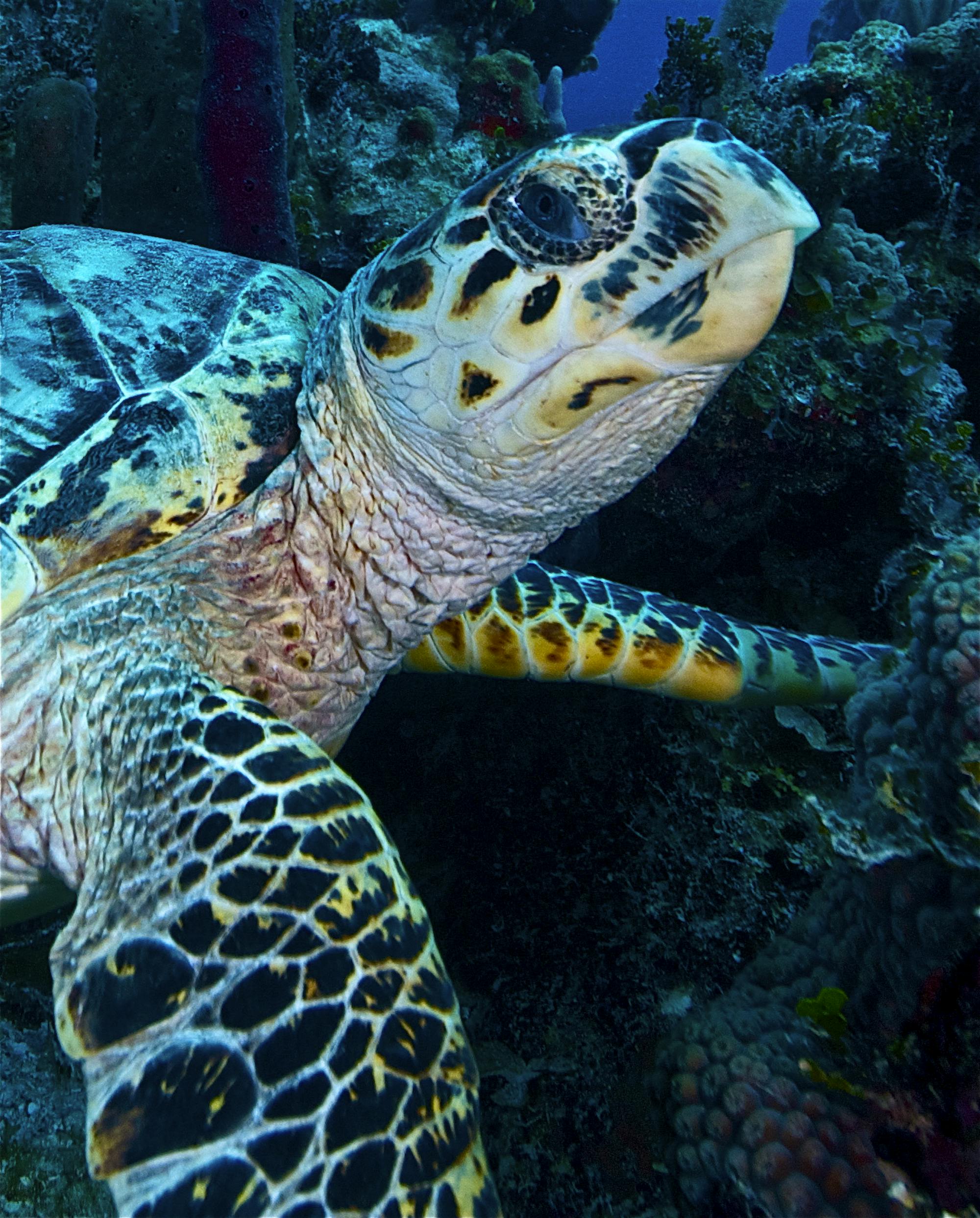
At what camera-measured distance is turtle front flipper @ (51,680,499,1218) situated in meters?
0.80

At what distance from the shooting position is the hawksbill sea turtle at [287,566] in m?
0.85

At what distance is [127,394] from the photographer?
1415 millimetres

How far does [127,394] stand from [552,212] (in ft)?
2.89

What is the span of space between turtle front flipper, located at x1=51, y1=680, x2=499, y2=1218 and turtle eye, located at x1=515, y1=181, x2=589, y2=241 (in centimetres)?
93

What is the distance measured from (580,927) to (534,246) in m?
1.67

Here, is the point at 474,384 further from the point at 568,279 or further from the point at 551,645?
the point at 551,645

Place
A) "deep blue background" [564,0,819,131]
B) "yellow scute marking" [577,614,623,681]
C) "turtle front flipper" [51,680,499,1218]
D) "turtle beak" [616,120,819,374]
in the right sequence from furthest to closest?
1. "deep blue background" [564,0,819,131]
2. "yellow scute marking" [577,614,623,681]
3. "turtle beak" [616,120,819,374]
4. "turtle front flipper" [51,680,499,1218]

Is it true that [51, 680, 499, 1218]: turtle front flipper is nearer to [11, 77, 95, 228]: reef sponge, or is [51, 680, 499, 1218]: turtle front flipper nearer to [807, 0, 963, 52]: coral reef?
[11, 77, 95, 228]: reef sponge

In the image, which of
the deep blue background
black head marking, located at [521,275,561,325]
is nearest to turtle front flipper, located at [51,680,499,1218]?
black head marking, located at [521,275,561,325]

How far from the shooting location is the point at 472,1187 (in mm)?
862

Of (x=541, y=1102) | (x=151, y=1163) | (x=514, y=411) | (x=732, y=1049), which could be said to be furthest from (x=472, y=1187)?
(x=514, y=411)

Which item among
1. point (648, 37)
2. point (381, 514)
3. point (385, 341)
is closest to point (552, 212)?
point (385, 341)

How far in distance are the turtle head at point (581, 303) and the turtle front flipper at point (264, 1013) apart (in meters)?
0.67

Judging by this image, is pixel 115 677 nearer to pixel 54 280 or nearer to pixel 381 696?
pixel 54 280
